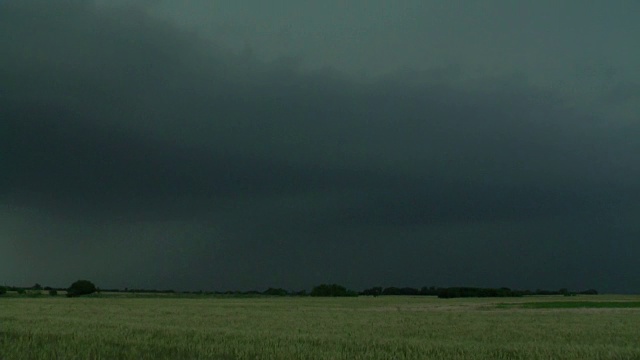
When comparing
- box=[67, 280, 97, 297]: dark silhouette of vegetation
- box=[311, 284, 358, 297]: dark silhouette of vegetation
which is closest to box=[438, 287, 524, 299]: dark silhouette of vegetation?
box=[311, 284, 358, 297]: dark silhouette of vegetation

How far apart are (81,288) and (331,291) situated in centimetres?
6597

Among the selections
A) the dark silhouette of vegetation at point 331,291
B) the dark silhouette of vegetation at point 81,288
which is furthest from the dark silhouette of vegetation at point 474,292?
the dark silhouette of vegetation at point 81,288

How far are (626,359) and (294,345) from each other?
31.7 ft

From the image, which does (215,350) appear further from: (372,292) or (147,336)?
(372,292)

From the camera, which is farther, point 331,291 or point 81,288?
point 331,291

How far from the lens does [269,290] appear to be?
7032 inches

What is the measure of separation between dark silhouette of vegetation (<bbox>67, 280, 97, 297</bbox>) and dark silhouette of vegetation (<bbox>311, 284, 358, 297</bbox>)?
6015 centimetres

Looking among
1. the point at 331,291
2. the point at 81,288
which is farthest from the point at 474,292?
the point at 81,288

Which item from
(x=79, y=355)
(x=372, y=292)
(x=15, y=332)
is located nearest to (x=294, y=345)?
(x=79, y=355)

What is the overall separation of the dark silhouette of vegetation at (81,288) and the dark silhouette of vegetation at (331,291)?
60153 mm

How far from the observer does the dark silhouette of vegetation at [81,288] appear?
14094 cm

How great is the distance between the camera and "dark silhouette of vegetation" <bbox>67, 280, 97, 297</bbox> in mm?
140938

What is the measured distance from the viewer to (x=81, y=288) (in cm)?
14300

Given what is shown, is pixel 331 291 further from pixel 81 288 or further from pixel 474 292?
pixel 81 288
